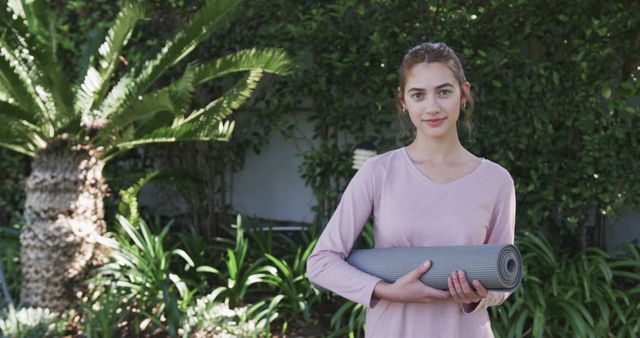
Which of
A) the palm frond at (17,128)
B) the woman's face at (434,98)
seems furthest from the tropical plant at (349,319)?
the woman's face at (434,98)

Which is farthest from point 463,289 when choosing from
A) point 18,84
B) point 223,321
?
point 18,84

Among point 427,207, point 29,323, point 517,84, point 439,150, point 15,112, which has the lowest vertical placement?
point 29,323

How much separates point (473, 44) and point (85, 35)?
3283 millimetres

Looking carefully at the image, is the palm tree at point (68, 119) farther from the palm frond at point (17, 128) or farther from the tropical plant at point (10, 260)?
the tropical plant at point (10, 260)

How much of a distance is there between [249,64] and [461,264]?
3.84m

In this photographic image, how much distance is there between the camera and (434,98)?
1.75m

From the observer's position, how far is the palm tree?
199 inches

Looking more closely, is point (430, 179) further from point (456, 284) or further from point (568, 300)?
point (568, 300)

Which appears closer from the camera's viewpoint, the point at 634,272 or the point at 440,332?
the point at 440,332

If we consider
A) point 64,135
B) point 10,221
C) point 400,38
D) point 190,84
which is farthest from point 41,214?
point 400,38

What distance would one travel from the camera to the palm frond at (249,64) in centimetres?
509

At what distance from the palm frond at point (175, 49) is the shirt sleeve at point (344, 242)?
352cm

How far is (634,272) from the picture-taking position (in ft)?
17.0

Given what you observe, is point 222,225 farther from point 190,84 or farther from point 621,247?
point 621,247
